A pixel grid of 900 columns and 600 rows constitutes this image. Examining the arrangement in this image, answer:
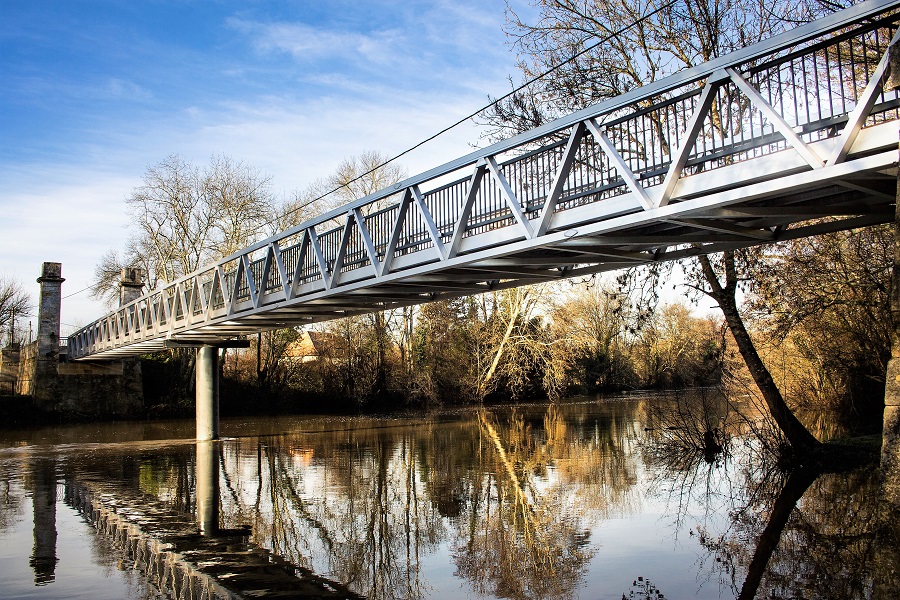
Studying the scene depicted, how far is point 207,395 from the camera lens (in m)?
25.1

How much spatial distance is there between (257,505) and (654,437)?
11.0 metres

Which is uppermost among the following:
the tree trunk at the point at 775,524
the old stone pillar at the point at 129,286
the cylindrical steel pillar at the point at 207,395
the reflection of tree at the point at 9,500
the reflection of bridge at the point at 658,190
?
the old stone pillar at the point at 129,286

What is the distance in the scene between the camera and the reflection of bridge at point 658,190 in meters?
7.39

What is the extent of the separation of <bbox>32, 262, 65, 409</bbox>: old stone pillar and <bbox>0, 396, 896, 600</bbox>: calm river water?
17.7 m

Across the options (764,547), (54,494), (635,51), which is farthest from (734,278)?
(54,494)

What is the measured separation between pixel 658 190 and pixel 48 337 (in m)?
35.0

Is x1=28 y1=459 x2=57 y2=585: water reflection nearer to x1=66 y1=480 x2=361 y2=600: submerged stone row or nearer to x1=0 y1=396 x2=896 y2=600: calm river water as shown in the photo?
x1=0 y1=396 x2=896 y2=600: calm river water

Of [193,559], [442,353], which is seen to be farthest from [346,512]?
[442,353]

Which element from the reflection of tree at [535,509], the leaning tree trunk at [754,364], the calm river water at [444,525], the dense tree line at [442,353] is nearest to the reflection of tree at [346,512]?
the calm river water at [444,525]

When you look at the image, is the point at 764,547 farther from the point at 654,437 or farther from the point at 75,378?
the point at 75,378

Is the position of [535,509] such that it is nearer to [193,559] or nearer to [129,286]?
[193,559]

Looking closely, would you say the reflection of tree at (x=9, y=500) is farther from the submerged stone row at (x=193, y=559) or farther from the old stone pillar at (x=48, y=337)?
the old stone pillar at (x=48, y=337)

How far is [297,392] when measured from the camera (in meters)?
40.7

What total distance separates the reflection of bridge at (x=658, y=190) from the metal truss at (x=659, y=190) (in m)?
0.03
